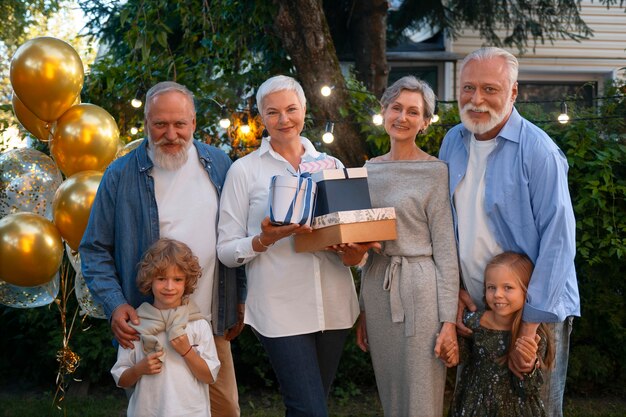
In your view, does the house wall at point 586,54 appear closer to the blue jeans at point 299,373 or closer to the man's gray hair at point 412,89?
the man's gray hair at point 412,89

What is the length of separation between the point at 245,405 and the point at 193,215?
3042mm

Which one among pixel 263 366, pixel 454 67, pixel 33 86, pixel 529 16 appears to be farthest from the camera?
pixel 454 67

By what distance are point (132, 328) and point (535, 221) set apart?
5.91 feet

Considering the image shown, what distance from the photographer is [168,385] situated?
3.38 metres

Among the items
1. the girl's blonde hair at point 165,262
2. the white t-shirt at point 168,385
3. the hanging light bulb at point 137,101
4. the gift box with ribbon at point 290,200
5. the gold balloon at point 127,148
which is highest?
the hanging light bulb at point 137,101

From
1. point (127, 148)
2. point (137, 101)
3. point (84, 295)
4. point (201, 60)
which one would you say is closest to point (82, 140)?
point (127, 148)

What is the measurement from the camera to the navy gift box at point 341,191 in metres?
3.26

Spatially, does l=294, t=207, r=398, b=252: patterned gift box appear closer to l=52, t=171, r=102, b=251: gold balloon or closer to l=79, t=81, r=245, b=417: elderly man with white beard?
l=79, t=81, r=245, b=417: elderly man with white beard

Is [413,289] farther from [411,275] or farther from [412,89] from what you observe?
[412,89]

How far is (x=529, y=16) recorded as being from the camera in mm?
9188

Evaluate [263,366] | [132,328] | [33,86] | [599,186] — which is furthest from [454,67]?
[132,328]

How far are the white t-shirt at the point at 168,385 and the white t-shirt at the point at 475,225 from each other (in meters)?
1.21

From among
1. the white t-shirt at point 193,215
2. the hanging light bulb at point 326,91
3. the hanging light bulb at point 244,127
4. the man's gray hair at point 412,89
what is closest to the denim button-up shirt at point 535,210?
the man's gray hair at point 412,89

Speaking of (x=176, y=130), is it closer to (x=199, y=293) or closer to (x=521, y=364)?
(x=199, y=293)
